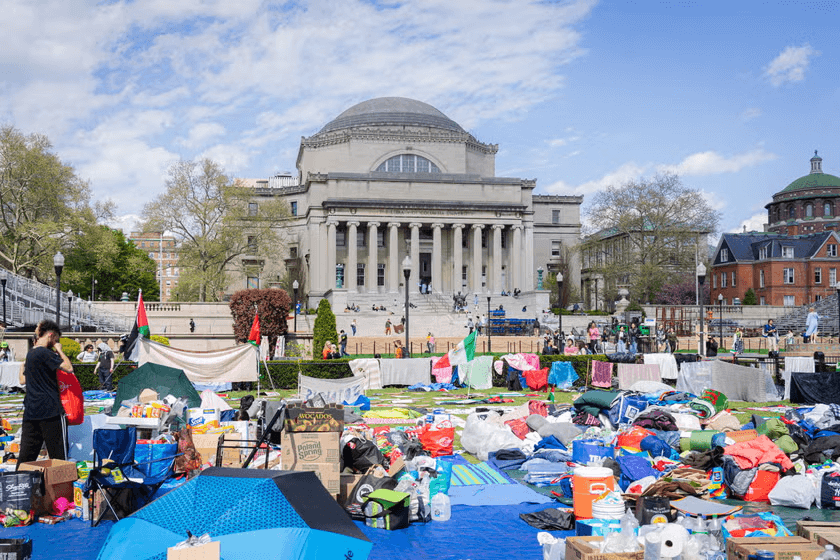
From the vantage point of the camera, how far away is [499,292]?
65.9 metres

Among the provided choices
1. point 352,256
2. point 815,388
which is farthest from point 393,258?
point 815,388

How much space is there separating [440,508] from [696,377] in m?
15.8

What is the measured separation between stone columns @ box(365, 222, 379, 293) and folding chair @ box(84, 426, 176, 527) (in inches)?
2135

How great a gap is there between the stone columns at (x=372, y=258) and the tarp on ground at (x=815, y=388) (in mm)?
45233

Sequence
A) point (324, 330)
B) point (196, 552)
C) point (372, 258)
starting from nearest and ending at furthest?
point (196, 552) < point (324, 330) < point (372, 258)

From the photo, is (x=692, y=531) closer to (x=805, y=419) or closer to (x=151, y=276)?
(x=805, y=419)

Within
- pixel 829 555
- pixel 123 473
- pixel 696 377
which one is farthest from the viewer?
pixel 696 377

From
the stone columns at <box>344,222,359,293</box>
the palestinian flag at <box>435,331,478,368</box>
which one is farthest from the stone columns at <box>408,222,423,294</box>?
the palestinian flag at <box>435,331,478,368</box>

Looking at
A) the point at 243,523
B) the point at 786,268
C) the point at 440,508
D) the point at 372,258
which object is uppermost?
the point at 372,258

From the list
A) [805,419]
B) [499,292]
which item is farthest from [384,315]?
[805,419]

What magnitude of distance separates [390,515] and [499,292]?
58521 millimetres

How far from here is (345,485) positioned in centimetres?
846

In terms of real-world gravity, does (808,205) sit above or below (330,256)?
above

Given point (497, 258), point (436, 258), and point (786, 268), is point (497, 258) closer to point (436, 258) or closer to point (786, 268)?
point (436, 258)
